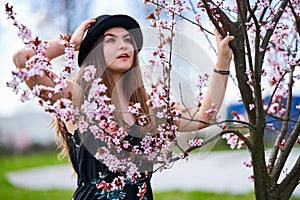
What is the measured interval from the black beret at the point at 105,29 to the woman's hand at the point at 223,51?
32 centimetres

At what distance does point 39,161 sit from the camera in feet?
41.1

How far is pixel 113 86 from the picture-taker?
2.25 metres

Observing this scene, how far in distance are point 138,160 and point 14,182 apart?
7.38m

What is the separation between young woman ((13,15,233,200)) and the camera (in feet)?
6.98

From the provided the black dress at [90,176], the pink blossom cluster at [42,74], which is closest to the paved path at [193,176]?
the black dress at [90,176]

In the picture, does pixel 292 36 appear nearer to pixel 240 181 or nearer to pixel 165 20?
pixel 165 20

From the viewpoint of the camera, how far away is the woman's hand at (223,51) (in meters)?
2.00

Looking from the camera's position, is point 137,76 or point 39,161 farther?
point 39,161

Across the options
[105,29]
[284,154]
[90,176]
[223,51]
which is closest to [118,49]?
[105,29]

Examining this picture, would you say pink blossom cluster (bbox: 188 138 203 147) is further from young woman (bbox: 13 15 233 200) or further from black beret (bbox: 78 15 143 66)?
black beret (bbox: 78 15 143 66)

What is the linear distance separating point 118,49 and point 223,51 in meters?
0.37

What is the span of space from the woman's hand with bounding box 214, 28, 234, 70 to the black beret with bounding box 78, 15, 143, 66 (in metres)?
0.32

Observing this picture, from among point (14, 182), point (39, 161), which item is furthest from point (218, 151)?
point (14, 182)

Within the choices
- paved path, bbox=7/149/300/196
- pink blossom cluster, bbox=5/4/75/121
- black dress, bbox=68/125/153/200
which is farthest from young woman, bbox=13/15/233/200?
paved path, bbox=7/149/300/196
